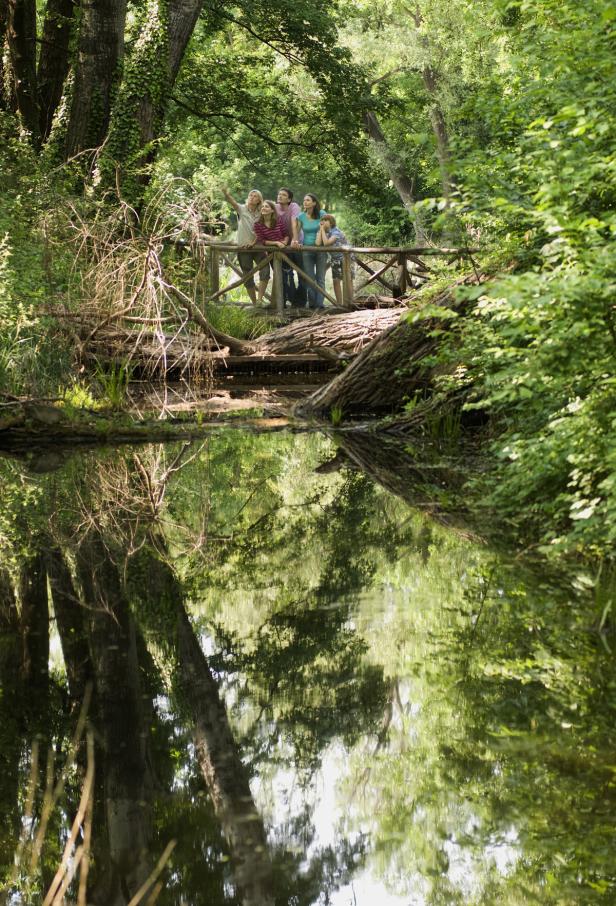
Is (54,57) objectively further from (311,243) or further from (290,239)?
(311,243)

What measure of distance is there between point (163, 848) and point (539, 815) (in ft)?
3.23

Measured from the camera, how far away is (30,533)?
667cm

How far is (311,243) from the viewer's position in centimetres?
1789

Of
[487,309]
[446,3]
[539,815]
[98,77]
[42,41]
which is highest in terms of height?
[446,3]

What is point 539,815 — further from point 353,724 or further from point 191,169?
point 191,169

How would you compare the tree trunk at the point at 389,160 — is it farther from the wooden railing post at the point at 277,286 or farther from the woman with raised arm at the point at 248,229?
the woman with raised arm at the point at 248,229

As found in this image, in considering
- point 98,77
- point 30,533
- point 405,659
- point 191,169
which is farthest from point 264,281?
point 191,169

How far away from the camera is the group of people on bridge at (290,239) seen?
57.1 feet

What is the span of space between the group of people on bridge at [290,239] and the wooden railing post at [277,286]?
17 centimetres

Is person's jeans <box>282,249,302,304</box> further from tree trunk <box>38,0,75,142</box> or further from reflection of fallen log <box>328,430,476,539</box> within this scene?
reflection of fallen log <box>328,430,476,539</box>

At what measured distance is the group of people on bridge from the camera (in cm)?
1739

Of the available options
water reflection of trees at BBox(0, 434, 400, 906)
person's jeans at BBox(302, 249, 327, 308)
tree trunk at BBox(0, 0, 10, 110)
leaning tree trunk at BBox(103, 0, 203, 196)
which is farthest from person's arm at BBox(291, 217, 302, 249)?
water reflection of trees at BBox(0, 434, 400, 906)

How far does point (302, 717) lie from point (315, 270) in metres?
14.8

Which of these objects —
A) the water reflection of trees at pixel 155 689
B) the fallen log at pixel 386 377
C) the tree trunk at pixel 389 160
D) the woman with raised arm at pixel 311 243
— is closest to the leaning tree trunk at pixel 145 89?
the woman with raised arm at pixel 311 243
